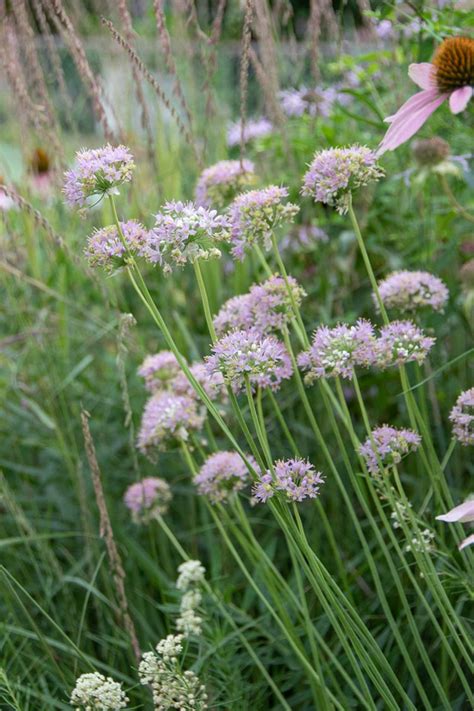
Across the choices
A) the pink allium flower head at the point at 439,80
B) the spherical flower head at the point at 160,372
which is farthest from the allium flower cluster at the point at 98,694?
the pink allium flower head at the point at 439,80

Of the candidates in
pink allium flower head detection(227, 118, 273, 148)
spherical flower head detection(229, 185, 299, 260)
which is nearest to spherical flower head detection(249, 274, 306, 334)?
spherical flower head detection(229, 185, 299, 260)

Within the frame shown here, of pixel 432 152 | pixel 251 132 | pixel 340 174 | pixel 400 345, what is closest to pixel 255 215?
pixel 340 174

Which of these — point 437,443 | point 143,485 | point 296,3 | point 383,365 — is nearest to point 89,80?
point 143,485

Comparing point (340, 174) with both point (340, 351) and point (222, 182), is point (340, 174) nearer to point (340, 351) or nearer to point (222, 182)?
point (340, 351)

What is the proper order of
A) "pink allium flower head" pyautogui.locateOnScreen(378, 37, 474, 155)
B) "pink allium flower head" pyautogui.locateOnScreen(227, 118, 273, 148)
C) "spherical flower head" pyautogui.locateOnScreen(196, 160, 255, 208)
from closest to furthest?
1. "pink allium flower head" pyautogui.locateOnScreen(378, 37, 474, 155)
2. "spherical flower head" pyautogui.locateOnScreen(196, 160, 255, 208)
3. "pink allium flower head" pyautogui.locateOnScreen(227, 118, 273, 148)

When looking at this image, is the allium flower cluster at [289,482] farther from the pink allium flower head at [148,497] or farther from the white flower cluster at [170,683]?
the pink allium flower head at [148,497]

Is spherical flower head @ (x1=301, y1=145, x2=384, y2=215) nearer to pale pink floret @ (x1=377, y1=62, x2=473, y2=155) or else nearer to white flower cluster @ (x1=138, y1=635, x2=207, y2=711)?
pale pink floret @ (x1=377, y1=62, x2=473, y2=155)
